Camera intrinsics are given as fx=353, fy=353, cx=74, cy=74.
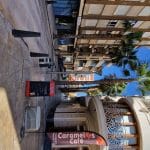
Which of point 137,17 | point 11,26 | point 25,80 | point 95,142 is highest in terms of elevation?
point 137,17

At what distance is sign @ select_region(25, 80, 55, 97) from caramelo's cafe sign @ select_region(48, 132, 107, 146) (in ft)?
7.88

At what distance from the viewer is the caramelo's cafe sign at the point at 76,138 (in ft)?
57.7

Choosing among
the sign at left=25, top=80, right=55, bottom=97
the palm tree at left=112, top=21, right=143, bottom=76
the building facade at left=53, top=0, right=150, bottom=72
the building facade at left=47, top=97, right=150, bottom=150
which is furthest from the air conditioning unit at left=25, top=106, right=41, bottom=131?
the palm tree at left=112, top=21, right=143, bottom=76

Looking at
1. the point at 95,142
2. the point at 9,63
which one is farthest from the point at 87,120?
the point at 9,63

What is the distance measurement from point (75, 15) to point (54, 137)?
19812 millimetres

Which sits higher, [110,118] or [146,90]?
[146,90]

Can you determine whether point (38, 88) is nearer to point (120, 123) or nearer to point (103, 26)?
point (120, 123)

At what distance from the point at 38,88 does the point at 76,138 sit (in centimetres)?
343

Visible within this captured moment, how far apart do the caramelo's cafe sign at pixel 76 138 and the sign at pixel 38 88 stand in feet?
7.88

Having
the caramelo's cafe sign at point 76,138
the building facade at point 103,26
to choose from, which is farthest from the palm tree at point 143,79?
the caramelo's cafe sign at point 76,138

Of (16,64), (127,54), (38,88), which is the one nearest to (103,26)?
(127,54)

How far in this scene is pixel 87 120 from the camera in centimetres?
2230

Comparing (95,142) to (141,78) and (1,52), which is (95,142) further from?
(141,78)

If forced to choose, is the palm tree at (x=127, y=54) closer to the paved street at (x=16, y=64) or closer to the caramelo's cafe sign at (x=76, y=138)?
the paved street at (x=16, y=64)
